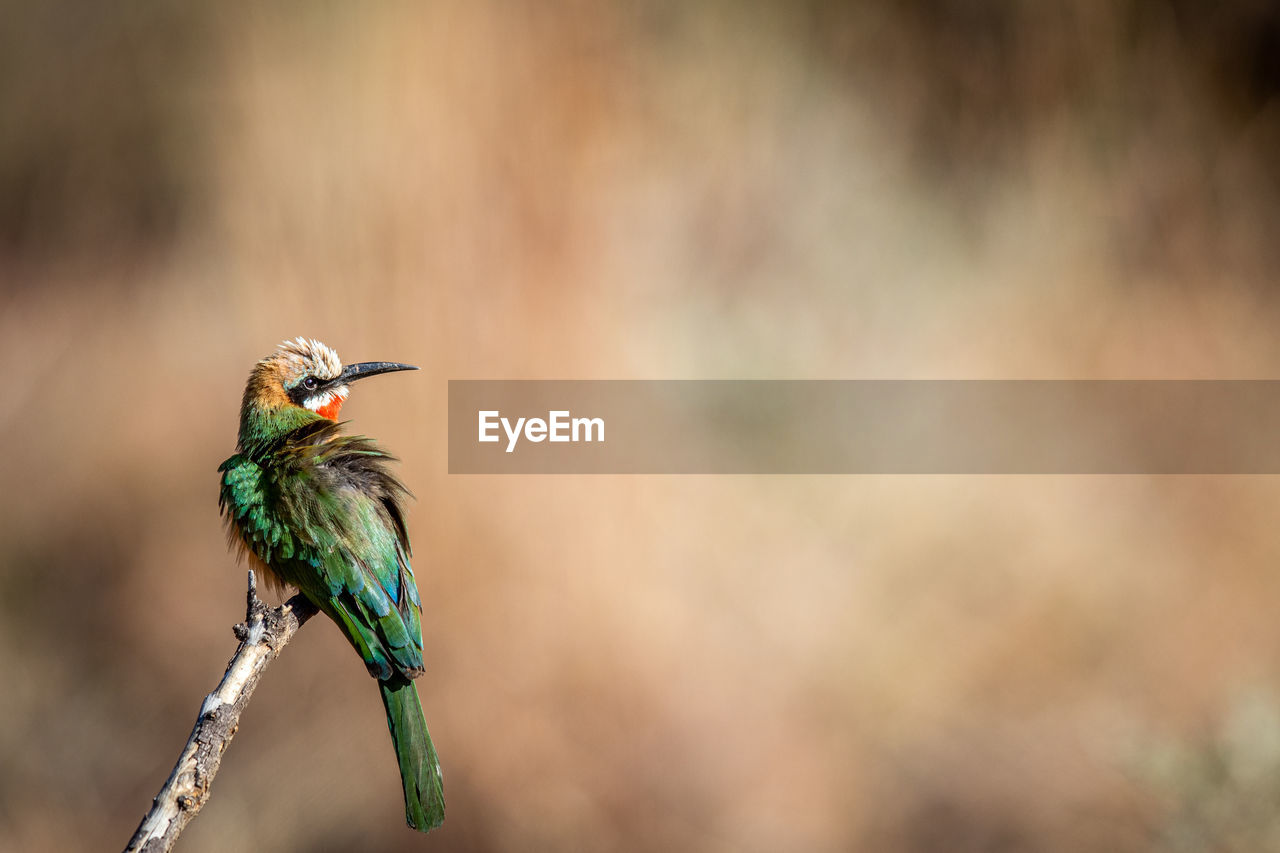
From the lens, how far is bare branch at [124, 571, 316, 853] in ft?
2.74

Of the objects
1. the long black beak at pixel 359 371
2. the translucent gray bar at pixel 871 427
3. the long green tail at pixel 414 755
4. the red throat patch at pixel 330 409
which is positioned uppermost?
the translucent gray bar at pixel 871 427

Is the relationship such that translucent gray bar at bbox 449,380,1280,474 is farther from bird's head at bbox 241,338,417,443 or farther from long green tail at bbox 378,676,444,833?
long green tail at bbox 378,676,444,833

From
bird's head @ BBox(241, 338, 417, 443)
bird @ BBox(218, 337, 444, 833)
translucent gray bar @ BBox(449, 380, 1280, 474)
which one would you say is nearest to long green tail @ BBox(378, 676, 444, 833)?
bird @ BBox(218, 337, 444, 833)

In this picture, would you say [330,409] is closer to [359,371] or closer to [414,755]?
[359,371]

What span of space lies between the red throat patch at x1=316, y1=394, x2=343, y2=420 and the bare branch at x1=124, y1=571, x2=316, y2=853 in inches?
16.6

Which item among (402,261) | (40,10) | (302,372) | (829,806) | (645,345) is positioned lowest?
(829,806)

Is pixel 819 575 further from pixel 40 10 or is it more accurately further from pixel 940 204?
pixel 40 10

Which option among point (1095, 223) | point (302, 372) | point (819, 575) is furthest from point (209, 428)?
point (1095, 223)

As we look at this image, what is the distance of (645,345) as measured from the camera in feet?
7.49

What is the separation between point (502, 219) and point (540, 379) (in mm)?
366

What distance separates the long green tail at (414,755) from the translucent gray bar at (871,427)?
3.59 ft

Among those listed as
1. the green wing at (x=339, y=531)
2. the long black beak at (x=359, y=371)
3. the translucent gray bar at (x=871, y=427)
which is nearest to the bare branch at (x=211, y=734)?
the green wing at (x=339, y=531)

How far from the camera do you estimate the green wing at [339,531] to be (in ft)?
3.79

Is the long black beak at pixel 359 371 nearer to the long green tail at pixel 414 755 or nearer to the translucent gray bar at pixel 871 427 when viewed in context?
the long green tail at pixel 414 755
